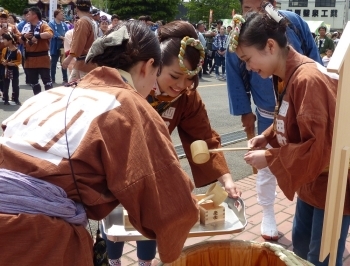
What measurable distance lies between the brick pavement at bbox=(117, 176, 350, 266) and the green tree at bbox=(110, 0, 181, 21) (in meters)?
29.3

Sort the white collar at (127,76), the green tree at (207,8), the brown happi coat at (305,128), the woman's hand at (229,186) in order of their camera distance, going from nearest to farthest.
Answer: the white collar at (127,76) → the brown happi coat at (305,128) → the woman's hand at (229,186) → the green tree at (207,8)

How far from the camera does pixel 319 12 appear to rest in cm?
6819

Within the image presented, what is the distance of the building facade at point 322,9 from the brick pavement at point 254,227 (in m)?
66.7

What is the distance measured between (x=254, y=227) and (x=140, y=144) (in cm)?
218

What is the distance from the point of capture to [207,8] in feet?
155

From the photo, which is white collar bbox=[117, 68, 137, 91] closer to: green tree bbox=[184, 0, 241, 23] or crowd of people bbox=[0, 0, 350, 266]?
crowd of people bbox=[0, 0, 350, 266]

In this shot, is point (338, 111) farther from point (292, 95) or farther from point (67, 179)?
point (67, 179)

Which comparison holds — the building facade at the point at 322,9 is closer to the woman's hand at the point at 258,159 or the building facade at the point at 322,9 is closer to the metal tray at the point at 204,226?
the metal tray at the point at 204,226

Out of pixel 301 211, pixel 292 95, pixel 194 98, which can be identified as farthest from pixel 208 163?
pixel 292 95

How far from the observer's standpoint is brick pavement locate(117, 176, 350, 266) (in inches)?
110

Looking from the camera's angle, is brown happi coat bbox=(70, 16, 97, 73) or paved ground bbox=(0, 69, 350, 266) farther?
brown happi coat bbox=(70, 16, 97, 73)

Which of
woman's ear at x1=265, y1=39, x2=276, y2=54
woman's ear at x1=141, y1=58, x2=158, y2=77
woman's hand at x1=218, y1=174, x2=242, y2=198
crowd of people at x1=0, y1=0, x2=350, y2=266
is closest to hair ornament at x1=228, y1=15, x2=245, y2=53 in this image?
crowd of people at x1=0, y1=0, x2=350, y2=266

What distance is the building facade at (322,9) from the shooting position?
218ft

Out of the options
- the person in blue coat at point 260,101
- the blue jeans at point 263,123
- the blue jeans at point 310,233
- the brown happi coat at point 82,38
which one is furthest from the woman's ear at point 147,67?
the brown happi coat at point 82,38
